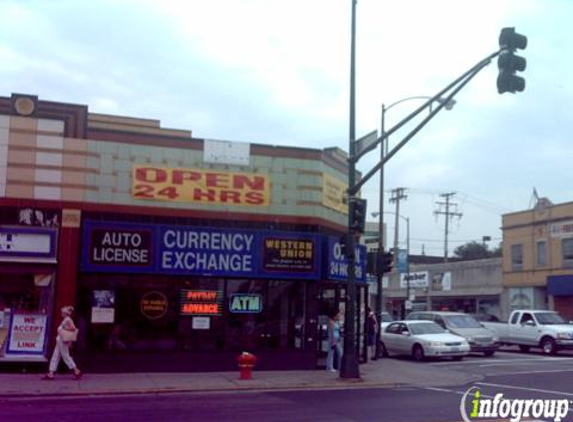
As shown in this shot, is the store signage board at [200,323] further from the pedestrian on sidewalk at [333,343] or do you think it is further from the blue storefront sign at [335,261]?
the blue storefront sign at [335,261]

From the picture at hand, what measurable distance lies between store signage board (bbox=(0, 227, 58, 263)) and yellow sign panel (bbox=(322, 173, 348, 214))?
7.55 m

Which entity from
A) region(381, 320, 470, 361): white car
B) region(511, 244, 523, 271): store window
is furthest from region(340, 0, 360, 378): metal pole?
region(511, 244, 523, 271): store window

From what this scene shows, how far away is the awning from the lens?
1630 inches

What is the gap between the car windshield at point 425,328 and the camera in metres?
27.5

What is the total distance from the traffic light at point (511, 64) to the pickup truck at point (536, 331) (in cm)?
1851

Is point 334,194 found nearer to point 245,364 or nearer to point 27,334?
point 245,364

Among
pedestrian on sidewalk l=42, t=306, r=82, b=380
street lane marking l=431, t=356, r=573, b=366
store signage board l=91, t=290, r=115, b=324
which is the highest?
store signage board l=91, t=290, r=115, b=324

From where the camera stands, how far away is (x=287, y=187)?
21250mm

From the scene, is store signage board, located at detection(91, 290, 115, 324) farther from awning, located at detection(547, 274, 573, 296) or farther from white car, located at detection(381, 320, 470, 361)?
awning, located at detection(547, 274, 573, 296)

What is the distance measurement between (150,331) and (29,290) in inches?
128

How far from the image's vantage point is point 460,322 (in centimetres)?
3031

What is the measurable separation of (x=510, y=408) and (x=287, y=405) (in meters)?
3.96

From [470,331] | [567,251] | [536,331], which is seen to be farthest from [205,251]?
[567,251]

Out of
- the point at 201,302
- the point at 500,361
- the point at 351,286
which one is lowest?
the point at 500,361
